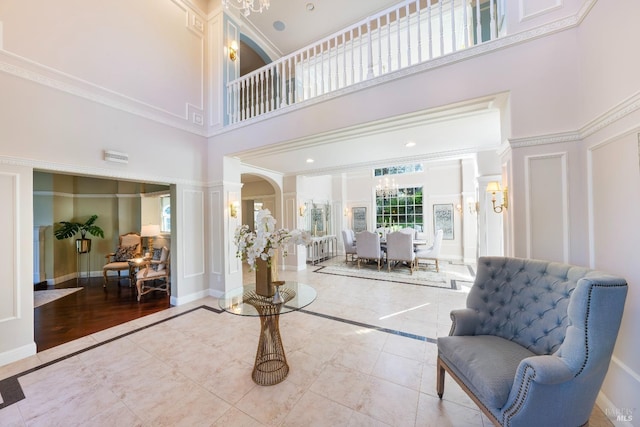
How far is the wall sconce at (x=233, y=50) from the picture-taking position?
176 inches

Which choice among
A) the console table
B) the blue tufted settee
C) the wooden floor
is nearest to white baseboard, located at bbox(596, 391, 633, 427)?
the blue tufted settee

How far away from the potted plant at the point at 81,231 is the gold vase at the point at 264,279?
5804 mm

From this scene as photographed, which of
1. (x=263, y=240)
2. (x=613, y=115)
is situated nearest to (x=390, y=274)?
(x=263, y=240)

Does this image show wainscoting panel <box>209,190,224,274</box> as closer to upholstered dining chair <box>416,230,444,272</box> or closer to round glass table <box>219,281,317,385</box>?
round glass table <box>219,281,317,385</box>

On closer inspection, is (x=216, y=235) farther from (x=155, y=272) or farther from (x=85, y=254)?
(x=85, y=254)

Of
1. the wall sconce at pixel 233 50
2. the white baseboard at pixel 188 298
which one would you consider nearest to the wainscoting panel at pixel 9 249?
the white baseboard at pixel 188 298

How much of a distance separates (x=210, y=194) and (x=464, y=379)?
4.46 metres

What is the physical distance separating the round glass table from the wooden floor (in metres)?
2.37

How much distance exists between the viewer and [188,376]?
2160mm

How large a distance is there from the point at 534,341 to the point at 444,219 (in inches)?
259

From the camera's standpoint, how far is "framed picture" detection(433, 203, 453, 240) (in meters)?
7.49

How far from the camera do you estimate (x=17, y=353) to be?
2.44 metres

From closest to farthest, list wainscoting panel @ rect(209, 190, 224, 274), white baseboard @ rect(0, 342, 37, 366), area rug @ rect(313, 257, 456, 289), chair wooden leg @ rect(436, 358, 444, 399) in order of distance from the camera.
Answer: chair wooden leg @ rect(436, 358, 444, 399) → white baseboard @ rect(0, 342, 37, 366) → wainscoting panel @ rect(209, 190, 224, 274) → area rug @ rect(313, 257, 456, 289)

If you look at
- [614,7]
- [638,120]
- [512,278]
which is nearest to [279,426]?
[512,278]
